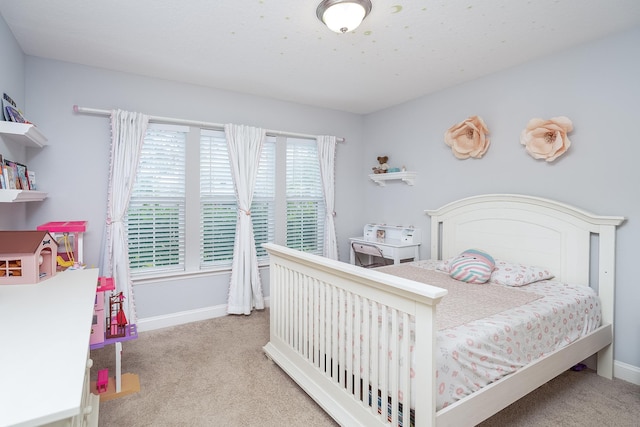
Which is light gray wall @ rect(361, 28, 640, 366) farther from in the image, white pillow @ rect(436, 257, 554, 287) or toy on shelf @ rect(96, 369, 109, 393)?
toy on shelf @ rect(96, 369, 109, 393)

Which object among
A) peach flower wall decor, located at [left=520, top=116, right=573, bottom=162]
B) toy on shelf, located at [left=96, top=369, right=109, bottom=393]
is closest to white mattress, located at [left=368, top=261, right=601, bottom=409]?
peach flower wall decor, located at [left=520, top=116, right=573, bottom=162]

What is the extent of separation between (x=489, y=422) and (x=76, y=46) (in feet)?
12.1

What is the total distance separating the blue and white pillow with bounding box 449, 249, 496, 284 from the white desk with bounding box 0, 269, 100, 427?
2.36 meters

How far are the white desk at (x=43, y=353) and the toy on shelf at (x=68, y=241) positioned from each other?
0.67 meters

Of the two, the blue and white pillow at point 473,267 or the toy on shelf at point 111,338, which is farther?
the blue and white pillow at point 473,267

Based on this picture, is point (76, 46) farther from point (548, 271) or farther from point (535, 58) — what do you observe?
point (548, 271)

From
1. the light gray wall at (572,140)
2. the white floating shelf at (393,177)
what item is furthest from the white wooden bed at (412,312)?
the white floating shelf at (393,177)

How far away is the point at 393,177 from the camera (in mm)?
3836

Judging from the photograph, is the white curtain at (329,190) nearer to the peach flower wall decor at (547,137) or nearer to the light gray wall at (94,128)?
the light gray wall at (94,128)

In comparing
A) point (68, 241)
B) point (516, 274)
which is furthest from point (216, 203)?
point (516, 274)

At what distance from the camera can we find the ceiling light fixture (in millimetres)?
1829

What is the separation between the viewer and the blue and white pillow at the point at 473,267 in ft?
8.21

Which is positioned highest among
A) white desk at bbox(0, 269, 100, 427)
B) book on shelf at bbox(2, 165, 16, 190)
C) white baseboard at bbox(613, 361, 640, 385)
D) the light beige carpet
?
book on shelf at bbox(2, 165, 16, 190)

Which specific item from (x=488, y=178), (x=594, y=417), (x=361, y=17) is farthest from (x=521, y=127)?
(x=594, y=417)
